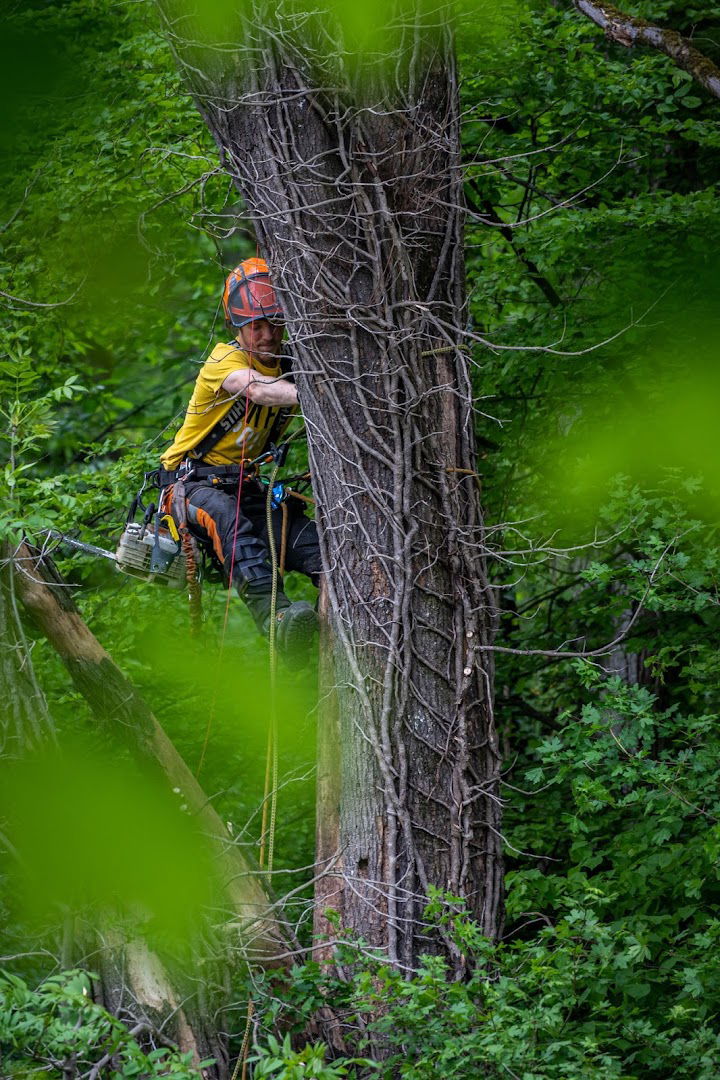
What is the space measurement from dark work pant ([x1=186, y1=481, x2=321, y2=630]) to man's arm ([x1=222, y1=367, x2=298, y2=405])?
0.54 m

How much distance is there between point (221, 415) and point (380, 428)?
1.32 metres

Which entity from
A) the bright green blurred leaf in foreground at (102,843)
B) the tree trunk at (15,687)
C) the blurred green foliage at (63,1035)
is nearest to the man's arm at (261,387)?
the tree trunk at (15,687)

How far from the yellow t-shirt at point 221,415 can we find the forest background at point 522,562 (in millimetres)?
345

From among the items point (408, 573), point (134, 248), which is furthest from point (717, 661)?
point (134, 248)

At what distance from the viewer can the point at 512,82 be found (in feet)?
20.9

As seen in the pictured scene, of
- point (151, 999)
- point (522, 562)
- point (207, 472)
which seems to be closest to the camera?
point (151, 999)

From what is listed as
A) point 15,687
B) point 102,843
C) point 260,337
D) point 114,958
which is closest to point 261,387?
point 260,337

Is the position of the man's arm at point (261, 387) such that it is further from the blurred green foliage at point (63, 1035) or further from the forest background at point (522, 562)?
the blurred green foliage at point (63, 1035)

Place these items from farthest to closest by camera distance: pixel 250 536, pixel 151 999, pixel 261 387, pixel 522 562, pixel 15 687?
pixel 522 562 < pixel 250 536 < pixel 261 387 < pixel 15 687 < pixel 151 999

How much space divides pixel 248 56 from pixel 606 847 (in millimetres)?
3677

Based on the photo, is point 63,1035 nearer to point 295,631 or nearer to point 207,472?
point 295,631

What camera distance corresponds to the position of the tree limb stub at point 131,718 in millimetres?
4816

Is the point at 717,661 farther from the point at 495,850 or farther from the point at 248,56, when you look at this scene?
the point at 248,56

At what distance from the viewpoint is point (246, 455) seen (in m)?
5.99
